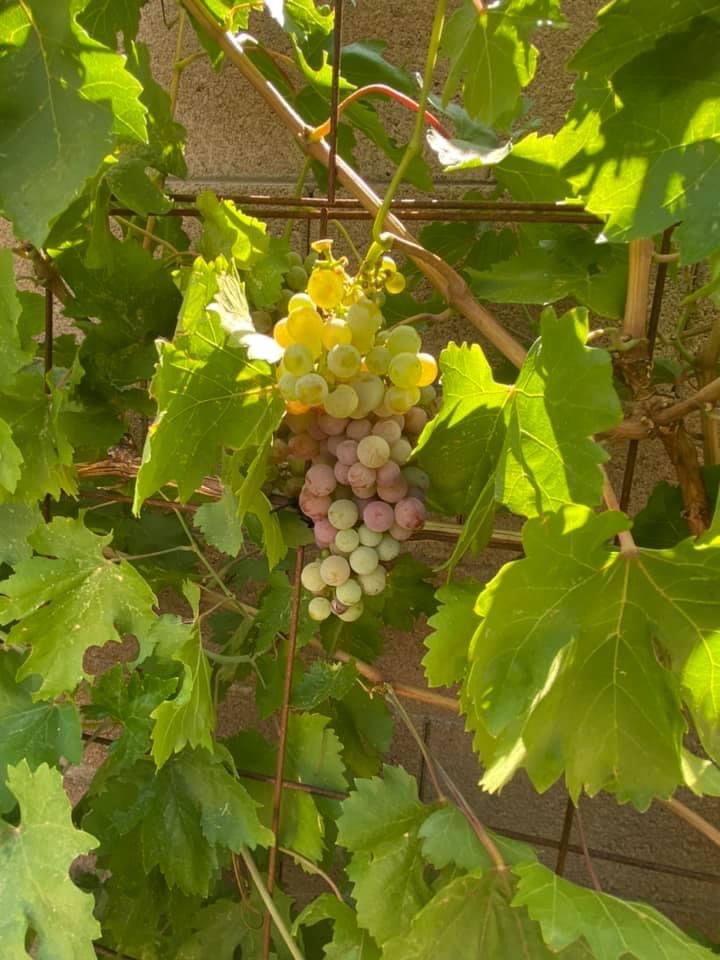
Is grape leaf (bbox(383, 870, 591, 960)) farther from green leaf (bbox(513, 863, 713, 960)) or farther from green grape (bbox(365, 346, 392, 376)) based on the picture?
green grape (bbox(365, 346, 392, 376))

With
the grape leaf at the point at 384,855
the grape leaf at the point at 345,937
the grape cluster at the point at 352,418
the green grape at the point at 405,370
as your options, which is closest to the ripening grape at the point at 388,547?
Answer: the grape cluster at the point at 352,418

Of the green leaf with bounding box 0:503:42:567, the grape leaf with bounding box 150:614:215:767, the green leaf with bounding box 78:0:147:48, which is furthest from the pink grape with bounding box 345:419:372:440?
the green leaf with bounding box 78:0:147:48

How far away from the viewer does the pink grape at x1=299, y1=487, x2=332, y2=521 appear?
572 mm

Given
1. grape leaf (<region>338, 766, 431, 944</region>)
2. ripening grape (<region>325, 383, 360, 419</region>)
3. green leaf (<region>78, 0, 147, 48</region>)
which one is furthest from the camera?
green leaf (<region>78, 0, 147, 48</region>)

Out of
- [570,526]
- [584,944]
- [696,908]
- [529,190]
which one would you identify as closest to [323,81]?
[529,190]

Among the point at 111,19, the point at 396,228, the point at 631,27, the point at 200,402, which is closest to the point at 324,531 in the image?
the point at 200,402

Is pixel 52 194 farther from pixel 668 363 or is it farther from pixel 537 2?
pixel 668 363

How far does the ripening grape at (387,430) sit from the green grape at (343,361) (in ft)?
0.14

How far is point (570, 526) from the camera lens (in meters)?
0.46

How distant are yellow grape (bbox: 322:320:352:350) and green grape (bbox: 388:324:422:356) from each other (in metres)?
0.03

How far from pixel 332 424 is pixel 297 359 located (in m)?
0.06

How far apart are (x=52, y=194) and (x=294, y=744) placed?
528 mm

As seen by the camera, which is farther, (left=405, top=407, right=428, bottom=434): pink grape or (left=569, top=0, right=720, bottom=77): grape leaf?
(left=405, top=407, right=428, bottom=434): pink grape

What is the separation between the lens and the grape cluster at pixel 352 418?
53cm
